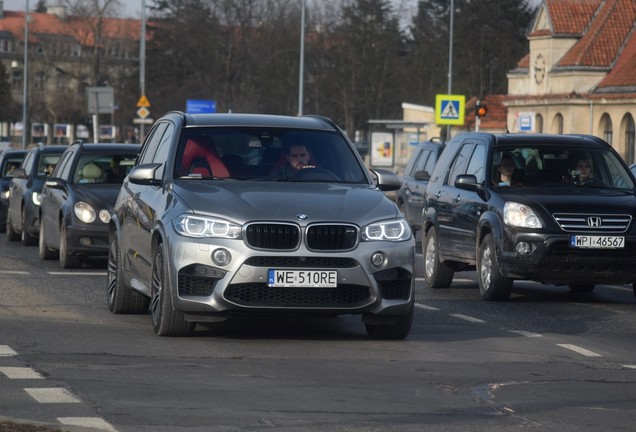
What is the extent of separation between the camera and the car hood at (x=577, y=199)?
1547 centimetres

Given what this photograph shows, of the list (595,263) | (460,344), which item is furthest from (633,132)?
(460,344)

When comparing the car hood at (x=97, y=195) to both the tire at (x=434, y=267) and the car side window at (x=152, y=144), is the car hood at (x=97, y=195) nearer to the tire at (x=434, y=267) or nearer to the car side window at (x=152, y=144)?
the tire at (x=434, y=267)

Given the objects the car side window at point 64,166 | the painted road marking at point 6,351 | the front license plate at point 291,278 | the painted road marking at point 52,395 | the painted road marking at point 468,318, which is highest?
the car side window at point 64,166

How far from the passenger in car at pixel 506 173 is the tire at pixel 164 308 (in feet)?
18.7

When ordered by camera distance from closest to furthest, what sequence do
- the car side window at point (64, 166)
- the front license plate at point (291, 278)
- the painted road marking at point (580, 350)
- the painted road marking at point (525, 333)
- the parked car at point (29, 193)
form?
the front license plate at point (291, 278)
the painted road marking at point (580, 350)
the painted road marking at point (525, 333)
the car side window at point (64, 166)
the parked car at point (29, 193)

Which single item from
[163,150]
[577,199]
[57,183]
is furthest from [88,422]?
[57,183]

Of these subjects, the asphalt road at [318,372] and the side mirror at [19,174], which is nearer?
the asphalt road at [318,372]

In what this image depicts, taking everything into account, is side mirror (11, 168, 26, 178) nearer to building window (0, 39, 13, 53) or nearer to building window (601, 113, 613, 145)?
building window (601, 113, 613, 145)

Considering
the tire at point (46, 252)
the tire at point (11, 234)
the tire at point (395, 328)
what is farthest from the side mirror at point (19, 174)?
the tire at point (395, 328)

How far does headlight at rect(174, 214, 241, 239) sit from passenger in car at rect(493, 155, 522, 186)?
6.00 meters

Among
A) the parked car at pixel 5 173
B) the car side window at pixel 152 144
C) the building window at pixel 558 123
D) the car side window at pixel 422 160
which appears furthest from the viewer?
the building window at pixel 558 123

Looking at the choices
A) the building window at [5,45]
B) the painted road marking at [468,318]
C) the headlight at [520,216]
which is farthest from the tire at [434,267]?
the building window at [5,45]

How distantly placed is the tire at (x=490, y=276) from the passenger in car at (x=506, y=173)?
0.63 m

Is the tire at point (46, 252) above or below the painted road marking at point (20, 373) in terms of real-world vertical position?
below
